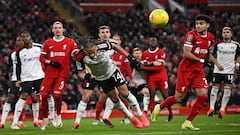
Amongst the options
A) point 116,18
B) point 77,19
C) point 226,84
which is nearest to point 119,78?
point 226,84

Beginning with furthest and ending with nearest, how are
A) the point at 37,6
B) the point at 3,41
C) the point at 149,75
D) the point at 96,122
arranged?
the point at 37,6
the point at 3,41
the point at 149,75
the point at 96,122

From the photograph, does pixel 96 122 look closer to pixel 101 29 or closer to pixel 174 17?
pixel 101 29

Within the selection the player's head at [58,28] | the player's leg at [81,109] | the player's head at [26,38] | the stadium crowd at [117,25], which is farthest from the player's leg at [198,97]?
the stadium crowd at [117,25]

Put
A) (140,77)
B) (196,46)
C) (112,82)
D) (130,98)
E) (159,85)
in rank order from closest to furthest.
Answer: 1. (112,82)
2. (130,98)
3. (196,46)
4. (159,85)
5. (140,77)

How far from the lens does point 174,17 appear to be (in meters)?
37.9

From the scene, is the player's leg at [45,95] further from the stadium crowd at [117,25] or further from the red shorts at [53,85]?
the stadium crowd at [117,25]

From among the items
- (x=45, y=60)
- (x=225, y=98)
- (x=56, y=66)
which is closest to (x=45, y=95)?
(x=56, y=66)

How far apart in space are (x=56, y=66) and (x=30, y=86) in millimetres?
1415

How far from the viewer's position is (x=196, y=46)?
545 inches

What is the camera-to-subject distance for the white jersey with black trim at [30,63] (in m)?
16.2

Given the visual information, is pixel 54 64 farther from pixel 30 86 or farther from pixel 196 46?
pixel 196 46

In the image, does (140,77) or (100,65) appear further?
(140,77)

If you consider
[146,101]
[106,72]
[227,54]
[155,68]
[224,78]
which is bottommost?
[146,101]

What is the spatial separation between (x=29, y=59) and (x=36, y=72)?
392mm
